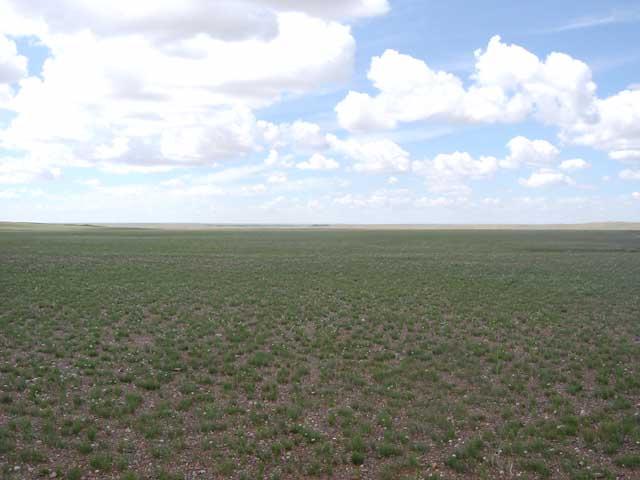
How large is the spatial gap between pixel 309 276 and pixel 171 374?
840 inches

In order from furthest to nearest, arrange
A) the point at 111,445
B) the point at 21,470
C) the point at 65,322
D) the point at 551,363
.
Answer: the point at 65,322
the point at 551,363
the point at 111,445
the point at 21,470

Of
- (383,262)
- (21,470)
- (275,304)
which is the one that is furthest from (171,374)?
(383,262)

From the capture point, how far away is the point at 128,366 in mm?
14297

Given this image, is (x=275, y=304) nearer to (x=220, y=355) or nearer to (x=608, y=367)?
(x=220, y=355)

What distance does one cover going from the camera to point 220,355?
15664mm

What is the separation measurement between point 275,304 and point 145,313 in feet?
18.5

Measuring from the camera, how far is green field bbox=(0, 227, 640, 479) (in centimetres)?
916

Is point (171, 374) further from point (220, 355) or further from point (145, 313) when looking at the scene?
point (145, 313)

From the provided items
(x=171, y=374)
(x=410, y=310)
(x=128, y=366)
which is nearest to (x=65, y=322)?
(x=128, y=366)

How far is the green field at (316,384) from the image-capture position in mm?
9156

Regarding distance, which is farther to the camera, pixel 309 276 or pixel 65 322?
pixel 309 276

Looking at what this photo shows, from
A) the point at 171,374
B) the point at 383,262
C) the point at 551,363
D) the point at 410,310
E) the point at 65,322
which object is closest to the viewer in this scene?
the point at 171,374

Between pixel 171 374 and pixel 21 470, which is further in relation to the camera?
pixel 171 374

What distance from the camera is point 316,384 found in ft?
43.4
